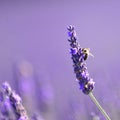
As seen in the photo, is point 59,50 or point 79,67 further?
point 59,50

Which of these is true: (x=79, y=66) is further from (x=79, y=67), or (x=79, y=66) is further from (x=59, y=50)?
(x=59, y=50)

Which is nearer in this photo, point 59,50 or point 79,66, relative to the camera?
point 79,66

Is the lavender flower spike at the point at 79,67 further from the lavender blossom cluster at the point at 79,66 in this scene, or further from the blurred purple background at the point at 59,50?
the blurred purple background at the point at 59,50

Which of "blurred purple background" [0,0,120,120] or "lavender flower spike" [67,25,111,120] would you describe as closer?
"lavender flower spike" [67,25,111,120]

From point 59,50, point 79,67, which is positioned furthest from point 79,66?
point 59,50

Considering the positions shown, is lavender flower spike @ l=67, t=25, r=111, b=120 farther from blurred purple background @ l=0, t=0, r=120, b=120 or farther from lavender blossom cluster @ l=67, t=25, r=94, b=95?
blurred purple background @ l=0, t=0, r=120, b=120

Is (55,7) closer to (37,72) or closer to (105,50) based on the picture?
(105,50)

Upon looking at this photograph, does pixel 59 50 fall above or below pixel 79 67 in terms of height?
above

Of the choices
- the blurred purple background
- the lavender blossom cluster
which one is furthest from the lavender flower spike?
the blurred purple background

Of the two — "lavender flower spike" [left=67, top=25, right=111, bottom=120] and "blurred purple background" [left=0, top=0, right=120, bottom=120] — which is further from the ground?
"blurred purple background" [left=0, top=0, right=120, bottom=120]
